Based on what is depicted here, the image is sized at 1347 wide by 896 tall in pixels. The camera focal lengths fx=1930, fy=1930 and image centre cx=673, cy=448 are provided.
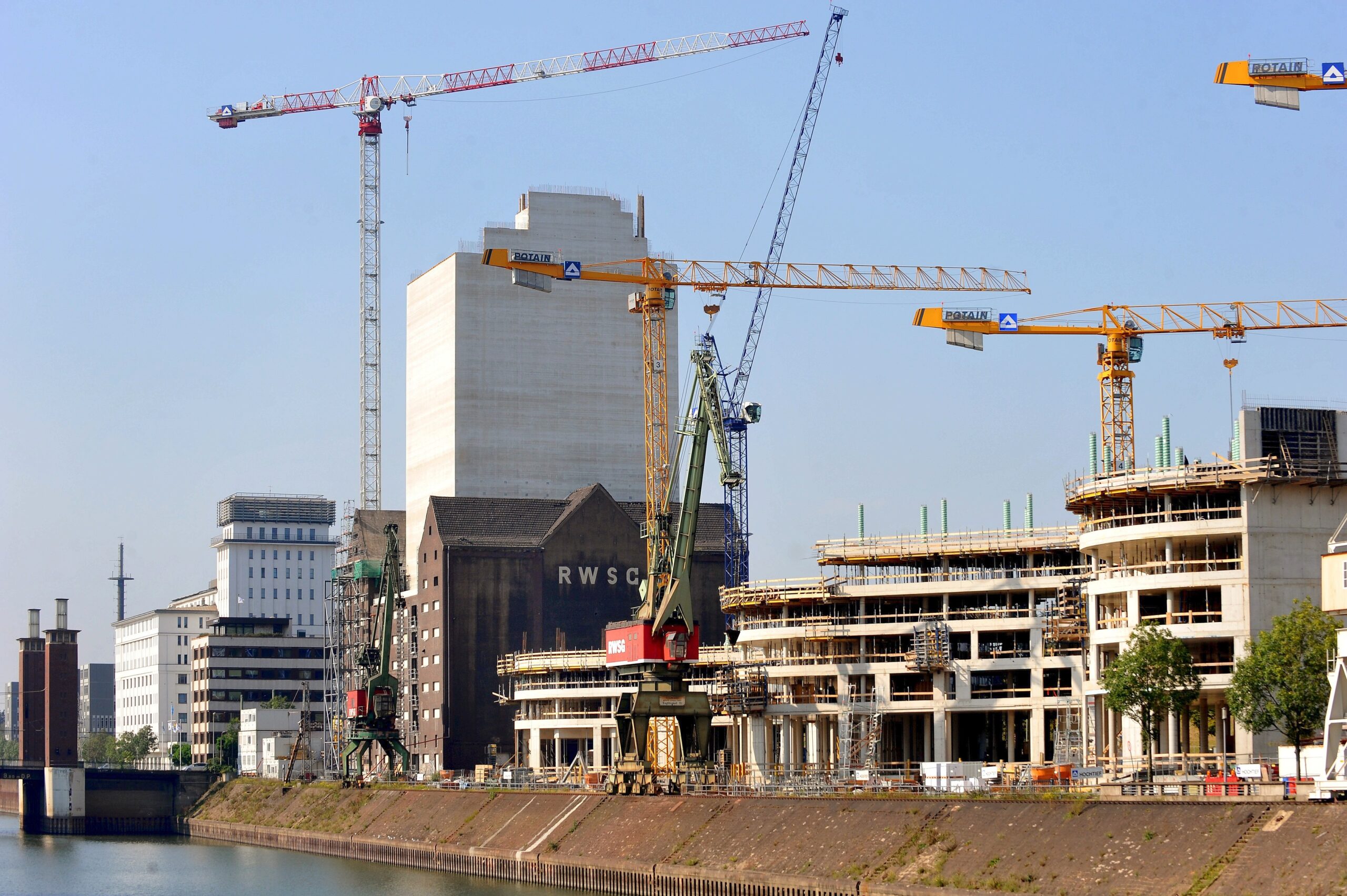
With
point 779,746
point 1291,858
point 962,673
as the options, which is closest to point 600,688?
point 779,746

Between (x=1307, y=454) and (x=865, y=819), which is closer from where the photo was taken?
(x=865, y=819)

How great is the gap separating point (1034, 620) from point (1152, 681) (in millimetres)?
29636

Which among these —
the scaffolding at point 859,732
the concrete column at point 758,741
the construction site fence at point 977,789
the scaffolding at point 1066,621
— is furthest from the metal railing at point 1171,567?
the concrete column at point 758,741

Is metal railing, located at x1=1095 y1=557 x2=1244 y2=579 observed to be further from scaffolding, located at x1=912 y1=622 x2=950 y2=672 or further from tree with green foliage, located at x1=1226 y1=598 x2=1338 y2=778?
scaffolding, located at x1=912 y1=622 x2=950 y2=672

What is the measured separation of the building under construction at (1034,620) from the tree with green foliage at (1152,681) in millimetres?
2531

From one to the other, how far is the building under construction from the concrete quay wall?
15.0 meters

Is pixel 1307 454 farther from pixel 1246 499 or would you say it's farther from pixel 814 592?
pixel 814 592

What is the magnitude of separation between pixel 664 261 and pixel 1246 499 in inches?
2701

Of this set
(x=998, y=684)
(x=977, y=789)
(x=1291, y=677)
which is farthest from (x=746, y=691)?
(x=1291, y=677)

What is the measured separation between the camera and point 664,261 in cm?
16400

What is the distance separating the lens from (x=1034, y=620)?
12975cm

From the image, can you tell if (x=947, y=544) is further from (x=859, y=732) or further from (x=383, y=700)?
(x=383, y=700)

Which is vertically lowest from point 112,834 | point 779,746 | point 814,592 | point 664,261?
point 112,834

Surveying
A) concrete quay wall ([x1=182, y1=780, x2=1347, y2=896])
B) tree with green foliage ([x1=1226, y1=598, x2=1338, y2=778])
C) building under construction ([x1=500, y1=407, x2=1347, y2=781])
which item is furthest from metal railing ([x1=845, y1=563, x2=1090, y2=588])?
tree with green foliage ([x1=1226, y1=598, x2=1338, y2=778])
